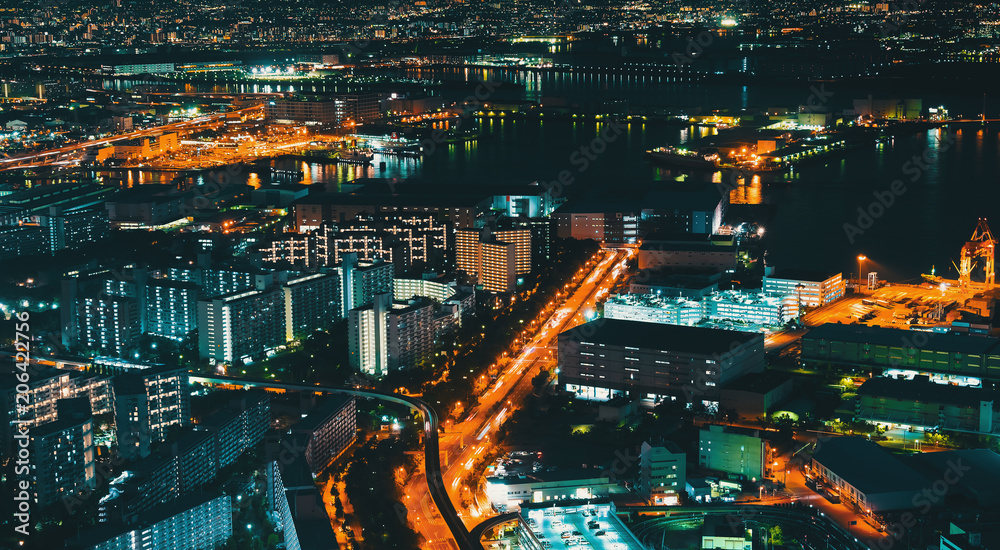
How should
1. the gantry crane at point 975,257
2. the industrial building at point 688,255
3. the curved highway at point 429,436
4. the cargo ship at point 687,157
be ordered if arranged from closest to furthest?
the curved highway at point 429,436, the gantry crane at point 975,257, the industrial building at point 688,255, the cargo ship at point 687,157

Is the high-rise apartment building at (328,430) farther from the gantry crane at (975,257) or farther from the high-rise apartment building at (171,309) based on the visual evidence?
the gantry crane at (975,257)

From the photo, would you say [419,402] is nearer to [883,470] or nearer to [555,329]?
[555,329]

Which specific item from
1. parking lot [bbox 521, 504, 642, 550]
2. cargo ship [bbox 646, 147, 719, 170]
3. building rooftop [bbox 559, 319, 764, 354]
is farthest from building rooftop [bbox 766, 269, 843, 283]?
cargo ship [bbox 646, 147, 719, 170]

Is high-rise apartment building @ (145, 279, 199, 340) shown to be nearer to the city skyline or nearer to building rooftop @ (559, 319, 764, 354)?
the city skyline

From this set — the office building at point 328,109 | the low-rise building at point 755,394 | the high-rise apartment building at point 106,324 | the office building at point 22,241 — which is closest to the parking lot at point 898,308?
the low-rise building at point 755,394

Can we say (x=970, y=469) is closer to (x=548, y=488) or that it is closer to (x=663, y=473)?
(x=663, y=473)

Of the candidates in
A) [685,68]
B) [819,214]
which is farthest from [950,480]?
[685,68]
